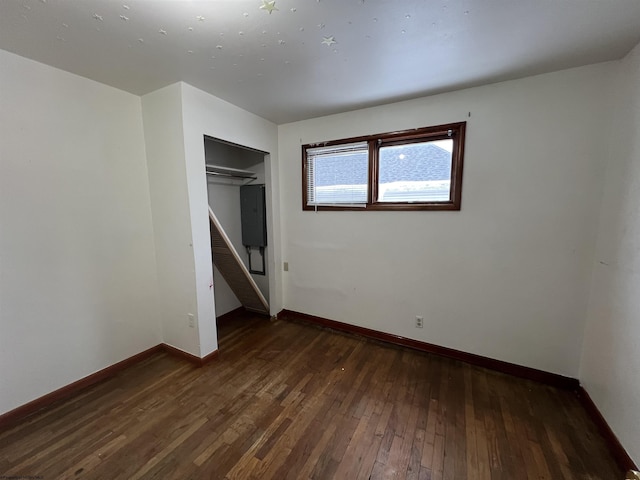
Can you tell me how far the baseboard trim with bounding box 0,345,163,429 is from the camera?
1.63 m

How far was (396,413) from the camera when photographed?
174 cm

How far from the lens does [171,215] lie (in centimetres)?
221

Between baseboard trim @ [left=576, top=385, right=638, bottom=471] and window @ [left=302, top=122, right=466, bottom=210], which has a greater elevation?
window @ [left=302, top=122, right=466, bottom=210]

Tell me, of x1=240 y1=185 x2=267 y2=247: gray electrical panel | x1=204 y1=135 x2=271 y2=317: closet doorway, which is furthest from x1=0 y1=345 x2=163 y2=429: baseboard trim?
x1=240 y1=185 x2=267 y2=247: gray electrical panel

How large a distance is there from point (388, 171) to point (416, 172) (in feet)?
Result: 0.88

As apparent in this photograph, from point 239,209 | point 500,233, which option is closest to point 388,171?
point 500,233

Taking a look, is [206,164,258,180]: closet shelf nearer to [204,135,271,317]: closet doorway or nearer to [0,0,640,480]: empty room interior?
[204,135,271,317]: closet doorway

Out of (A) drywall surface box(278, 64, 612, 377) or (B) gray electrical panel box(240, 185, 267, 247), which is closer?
(A) drywall surface box(278, 64, 612, 377)

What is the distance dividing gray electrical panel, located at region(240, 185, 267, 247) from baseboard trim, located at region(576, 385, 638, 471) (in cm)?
311

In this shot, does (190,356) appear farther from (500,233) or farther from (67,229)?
(500,233)

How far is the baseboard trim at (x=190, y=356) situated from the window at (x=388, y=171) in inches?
71.5

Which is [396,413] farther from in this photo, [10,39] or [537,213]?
[10,39]

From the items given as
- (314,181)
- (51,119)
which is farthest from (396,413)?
(51,119)

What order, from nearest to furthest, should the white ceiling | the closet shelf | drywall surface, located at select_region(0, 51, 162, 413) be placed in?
1. the white ceiling
2. drywall surface, located at select_region(0, 51, 162, 413)
3. the closet shelf
